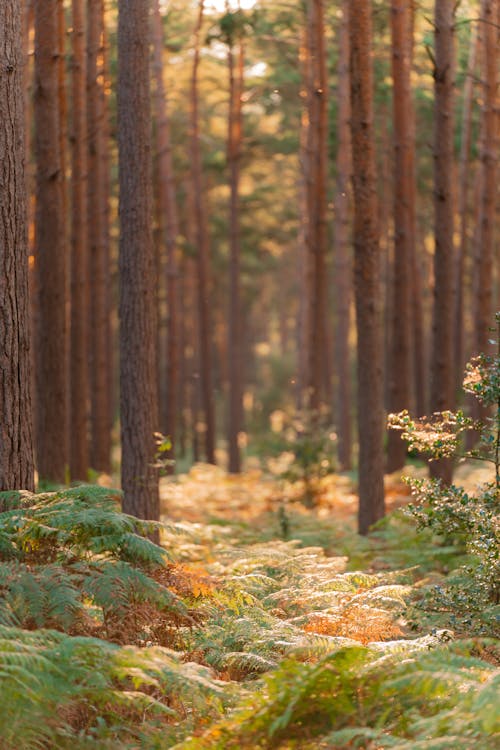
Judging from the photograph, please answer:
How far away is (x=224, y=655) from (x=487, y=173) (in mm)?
14808

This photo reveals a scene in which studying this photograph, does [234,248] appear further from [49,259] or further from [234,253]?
[49,259]

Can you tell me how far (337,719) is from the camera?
525 cm

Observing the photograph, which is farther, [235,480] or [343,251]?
[235,480]

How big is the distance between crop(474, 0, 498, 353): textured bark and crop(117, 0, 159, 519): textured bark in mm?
9049

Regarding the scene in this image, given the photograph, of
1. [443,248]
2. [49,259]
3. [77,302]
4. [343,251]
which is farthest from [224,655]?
[343,251]

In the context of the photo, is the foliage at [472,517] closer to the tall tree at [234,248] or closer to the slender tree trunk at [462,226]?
the slender tree trunk at [462,226]

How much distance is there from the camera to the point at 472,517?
718 cm

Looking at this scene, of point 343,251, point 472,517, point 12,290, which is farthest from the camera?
point 343,251

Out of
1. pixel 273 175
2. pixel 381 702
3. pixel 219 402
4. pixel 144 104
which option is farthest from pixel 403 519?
pixel 219 402

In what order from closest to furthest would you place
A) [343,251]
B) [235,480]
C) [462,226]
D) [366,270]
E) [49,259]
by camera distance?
[366,270] → [49,259] → [343,251] → [235,480] → [462,226]

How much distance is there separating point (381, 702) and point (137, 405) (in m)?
5.65

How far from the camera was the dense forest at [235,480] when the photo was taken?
532 cm

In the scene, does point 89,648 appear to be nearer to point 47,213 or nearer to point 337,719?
point 337,719

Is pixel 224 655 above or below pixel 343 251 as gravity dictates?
below
